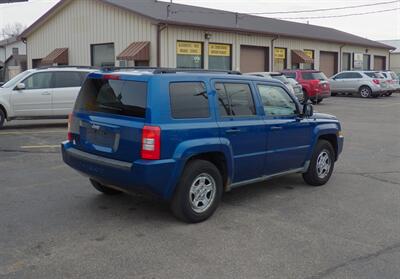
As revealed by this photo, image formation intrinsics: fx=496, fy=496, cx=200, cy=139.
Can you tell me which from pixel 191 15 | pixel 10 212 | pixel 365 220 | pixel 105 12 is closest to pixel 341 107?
pixel 191 15

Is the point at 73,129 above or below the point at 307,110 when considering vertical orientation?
below

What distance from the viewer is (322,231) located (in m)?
5.45

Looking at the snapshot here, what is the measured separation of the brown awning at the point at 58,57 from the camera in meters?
28.4

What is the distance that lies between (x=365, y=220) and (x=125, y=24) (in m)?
20.7

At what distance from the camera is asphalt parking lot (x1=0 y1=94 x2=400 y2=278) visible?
4.39 meters

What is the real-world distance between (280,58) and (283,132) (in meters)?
24.9

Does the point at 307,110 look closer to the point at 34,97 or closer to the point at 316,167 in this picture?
the point at 316,167

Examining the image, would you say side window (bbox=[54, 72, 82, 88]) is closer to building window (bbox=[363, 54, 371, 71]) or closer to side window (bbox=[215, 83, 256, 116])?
side window (bbox=[215, 83, 256, 116])

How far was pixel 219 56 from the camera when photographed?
2638 centimetres

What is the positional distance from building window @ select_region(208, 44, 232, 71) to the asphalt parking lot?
18.0 m

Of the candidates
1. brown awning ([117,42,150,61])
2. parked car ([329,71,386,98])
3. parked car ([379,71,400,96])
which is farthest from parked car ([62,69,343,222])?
parked car ([379,71,400,96])

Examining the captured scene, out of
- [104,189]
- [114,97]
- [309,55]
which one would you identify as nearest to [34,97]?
[104,189]

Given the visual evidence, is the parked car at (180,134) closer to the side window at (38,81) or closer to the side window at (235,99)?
the side window at (235,99)

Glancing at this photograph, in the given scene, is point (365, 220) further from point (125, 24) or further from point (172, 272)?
point (125, 24)
